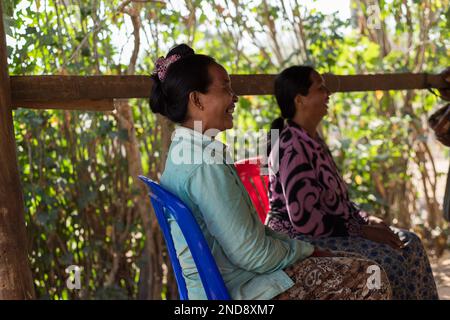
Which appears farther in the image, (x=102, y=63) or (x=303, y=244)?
(x=102, y=63)

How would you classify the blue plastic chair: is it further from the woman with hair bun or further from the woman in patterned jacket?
the woman in patterned jacket


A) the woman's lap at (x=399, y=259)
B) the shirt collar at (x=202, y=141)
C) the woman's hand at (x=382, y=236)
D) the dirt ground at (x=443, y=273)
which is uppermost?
the shirt collar at (x=202, y=141)

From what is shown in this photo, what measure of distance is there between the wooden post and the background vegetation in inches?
41.1

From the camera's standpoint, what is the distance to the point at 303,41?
5215mm

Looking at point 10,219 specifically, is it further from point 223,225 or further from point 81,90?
point 223,225

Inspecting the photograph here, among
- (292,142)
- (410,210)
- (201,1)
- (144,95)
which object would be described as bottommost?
(410,210)

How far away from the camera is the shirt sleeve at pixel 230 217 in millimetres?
2309

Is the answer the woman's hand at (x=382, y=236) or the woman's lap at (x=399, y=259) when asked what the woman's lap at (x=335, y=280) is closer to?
the woman's lap at (x=399, y=259)

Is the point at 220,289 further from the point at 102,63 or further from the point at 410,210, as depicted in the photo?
the point at 410,210

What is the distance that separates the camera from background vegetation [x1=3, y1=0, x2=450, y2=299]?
4.04m

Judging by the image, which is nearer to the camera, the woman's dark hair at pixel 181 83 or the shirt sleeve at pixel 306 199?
the woman's dark hair at pixel 181 83

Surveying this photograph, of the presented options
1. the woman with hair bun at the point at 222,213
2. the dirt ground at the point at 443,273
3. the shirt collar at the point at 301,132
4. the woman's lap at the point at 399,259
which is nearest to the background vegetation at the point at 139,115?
the dirt ground at the point at 443,273
